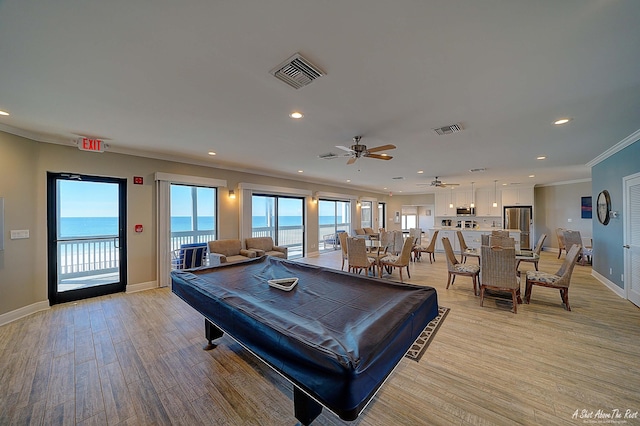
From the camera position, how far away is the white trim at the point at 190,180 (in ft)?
16.1

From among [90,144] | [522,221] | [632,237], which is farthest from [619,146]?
[90,144]

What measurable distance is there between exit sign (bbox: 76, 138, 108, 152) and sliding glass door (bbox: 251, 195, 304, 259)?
3.34 m

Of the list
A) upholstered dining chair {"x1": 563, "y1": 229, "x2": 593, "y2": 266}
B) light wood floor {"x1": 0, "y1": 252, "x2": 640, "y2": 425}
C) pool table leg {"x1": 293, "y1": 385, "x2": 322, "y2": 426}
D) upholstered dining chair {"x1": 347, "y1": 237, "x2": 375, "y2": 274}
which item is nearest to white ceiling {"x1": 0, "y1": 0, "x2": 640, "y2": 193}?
upholstered dining chair {"x1": 347, "y1": 237, "x2": 375, "y2": 274}

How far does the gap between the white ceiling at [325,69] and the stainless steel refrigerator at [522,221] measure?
6135 mm

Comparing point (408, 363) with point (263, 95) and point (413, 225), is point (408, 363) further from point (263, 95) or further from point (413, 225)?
point (413, 225)

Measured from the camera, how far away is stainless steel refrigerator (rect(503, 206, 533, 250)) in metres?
9.09

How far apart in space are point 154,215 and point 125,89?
128 inches

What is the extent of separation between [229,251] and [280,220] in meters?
2.28

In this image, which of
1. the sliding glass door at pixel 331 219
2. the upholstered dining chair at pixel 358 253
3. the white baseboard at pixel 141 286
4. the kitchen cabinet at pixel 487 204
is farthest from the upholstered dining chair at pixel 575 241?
the white baseboard at pixel 141 286

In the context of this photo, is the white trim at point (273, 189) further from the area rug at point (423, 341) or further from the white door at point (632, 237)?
the white door at point (632, 237)

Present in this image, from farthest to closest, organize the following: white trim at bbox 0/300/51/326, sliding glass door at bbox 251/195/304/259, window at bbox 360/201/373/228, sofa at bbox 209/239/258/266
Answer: window at bbox 360/201/373/228 < sliding glass door at bbox 251/195/304/259 < sofa at bbox 209/239/258/266 < white trim at bbox 0/300/51/326

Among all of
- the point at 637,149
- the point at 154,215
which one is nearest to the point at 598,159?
the point at 637,149

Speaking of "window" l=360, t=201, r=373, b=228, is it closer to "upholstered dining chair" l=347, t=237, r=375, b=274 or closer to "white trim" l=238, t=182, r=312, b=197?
"white trim" l=238, t=182, r=312, b=197

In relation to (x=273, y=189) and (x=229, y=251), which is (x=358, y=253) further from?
(x=273, y=189)
